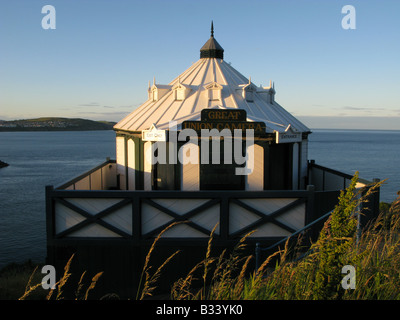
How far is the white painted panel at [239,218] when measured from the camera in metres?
10.4

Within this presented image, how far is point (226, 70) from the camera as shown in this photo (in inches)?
717

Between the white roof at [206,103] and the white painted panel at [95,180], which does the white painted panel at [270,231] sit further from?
the white painted panel at [95,180]

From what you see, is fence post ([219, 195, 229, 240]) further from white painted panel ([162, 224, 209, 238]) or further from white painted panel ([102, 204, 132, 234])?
white painted panel ([102, 204, 132, 234])

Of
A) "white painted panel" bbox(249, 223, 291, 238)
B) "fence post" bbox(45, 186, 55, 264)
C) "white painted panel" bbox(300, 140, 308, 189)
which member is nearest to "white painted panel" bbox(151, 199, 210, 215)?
"white painted panel" bbox(249, 223, 291, 238)

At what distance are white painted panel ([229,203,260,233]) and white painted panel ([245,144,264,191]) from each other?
10.3 feet

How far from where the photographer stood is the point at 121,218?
10.3 m

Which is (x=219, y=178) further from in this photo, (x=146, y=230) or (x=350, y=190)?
(x=350, y=190)

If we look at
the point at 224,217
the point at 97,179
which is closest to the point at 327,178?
the point at 224,217

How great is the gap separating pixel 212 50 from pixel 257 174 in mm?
8590

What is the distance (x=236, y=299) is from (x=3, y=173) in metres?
71.2

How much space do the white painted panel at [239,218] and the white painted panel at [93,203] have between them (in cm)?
341

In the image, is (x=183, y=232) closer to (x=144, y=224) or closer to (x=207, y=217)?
(x=207, y=217)

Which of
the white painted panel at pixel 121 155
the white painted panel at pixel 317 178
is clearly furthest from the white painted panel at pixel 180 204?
the white painted panel at pixel 317 178

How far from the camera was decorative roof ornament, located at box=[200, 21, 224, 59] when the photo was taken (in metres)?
18.8
